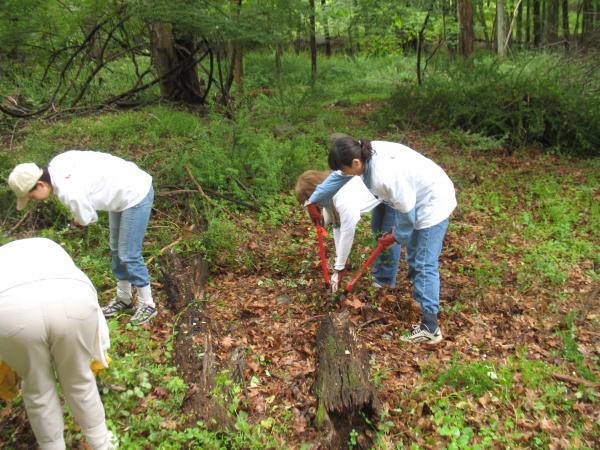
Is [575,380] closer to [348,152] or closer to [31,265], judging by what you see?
[348,152]

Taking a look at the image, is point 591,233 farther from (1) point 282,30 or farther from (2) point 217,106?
(2) point 217,106

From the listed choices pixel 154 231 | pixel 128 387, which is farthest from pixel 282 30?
pixel 128 387

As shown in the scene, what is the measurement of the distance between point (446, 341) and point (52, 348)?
3197 mm

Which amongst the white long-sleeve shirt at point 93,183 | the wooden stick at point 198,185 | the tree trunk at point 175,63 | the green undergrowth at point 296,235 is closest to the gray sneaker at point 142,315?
the green undergrowth at point 296,235

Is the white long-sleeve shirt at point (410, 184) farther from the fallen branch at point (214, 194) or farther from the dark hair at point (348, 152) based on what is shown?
the fallen branch at point (214, 194)

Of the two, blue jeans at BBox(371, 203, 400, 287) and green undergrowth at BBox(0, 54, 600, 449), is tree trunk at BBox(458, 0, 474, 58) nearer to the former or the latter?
green undergrowth at BBox(0, 54, 600, 449)

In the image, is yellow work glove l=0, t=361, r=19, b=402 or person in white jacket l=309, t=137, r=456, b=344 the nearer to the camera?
yellow work glove l=0, t=361, r=19, b=402

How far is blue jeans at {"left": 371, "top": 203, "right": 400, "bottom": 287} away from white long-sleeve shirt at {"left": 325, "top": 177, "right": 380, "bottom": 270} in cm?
27

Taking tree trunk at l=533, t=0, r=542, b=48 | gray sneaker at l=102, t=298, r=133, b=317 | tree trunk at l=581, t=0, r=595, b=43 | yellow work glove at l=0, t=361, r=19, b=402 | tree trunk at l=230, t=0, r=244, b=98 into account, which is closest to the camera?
yellow work glove at l=0, t=361, r=19, b=402

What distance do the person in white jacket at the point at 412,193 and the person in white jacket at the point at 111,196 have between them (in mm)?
1548

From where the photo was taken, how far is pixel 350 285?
4.50m

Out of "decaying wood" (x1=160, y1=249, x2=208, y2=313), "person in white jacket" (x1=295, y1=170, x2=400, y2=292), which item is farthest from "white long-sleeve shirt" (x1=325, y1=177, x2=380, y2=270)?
"decaying wood" (x1=160, y1=249, x2=208, y2=313)

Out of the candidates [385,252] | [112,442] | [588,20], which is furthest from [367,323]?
[588,20]

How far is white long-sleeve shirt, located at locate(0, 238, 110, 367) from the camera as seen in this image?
1.95 metres
